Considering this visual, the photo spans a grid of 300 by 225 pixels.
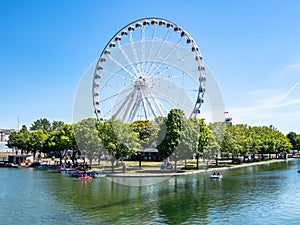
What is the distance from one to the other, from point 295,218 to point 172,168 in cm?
4311

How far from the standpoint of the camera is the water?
31156mm

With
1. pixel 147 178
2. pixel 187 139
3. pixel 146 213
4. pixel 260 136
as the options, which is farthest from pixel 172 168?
pixel 260 136

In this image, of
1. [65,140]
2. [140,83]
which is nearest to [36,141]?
[65,140]

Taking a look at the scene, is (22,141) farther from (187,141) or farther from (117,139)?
(187,141)

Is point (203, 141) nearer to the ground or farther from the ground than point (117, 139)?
nearer to the ground

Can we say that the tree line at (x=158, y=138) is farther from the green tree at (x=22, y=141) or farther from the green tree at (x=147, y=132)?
the green tree at (x=22, y=141)

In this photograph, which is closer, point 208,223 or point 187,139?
point 208,223

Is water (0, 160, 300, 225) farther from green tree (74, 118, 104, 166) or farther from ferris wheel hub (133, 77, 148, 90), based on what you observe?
ferris wheel hub (133, 77, 148, 90)

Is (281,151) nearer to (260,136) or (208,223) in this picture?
(260,136)

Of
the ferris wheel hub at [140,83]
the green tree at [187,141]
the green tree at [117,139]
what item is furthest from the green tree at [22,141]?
the green tree at [187,141]

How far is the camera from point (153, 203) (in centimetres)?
3806

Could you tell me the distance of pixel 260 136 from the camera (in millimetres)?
123188

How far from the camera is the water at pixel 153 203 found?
31.2 meters

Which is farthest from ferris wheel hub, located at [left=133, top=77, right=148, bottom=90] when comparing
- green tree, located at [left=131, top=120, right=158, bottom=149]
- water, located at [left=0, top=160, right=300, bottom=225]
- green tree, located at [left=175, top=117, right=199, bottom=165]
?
water, located at [left=0, top=160, right=300, bottom=225]
